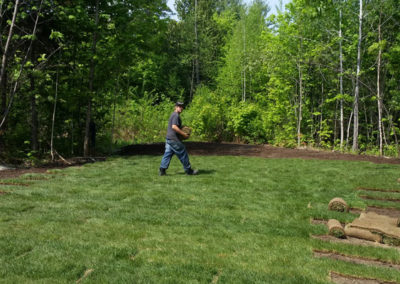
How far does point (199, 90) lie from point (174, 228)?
21.2 metres

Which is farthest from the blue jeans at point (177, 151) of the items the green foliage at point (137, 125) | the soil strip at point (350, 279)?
the green foliage at point (137, 125)

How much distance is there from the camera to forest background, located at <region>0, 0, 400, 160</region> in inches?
413

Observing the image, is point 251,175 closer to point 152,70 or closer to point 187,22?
point 152,70

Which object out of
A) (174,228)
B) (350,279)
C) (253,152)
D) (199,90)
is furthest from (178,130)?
(199,90)

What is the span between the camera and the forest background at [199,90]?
10492mm

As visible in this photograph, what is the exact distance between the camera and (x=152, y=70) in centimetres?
3388

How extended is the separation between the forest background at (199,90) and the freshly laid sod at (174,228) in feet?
11.0

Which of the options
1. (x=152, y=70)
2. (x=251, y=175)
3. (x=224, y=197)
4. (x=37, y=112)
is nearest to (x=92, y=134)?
(x=37, y=112)

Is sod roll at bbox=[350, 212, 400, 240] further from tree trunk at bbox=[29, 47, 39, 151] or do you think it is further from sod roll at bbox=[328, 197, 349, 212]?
tree trunk at bbox=[29, 47, 39, 151]

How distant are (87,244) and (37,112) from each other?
8.66 metres

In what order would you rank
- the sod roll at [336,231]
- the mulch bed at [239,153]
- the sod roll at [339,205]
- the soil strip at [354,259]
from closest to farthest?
the soil strip at [354,259] < the sod roll at [336,231] < the sod roll at [339,205] < the mulch bed at [239,153]

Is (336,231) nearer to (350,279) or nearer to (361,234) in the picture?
(361,234)

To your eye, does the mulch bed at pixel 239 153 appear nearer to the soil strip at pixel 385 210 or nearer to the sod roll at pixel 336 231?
the soil strip at pixel 385 210

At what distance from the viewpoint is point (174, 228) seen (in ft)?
15.3
